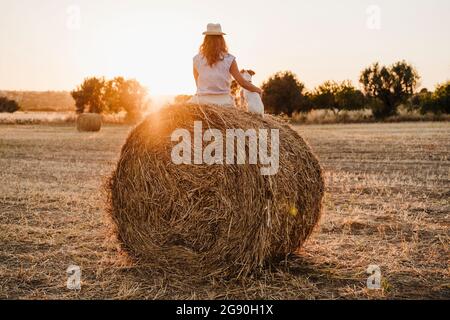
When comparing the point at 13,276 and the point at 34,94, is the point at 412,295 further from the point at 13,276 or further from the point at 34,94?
the point at 34,94

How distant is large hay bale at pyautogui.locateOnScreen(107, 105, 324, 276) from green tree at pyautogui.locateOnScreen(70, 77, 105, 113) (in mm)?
54597

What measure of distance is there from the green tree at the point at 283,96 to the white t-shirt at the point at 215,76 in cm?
4525

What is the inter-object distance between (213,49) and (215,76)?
295mm

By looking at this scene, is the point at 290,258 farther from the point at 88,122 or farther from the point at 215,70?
the point at 88,122

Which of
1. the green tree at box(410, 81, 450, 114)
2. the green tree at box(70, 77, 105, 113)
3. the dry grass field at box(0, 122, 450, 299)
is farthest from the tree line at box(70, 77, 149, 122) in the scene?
the dry grass field at box(0, 122, 450, 299)

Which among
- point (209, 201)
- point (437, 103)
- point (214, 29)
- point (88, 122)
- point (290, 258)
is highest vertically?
point (214, 29)

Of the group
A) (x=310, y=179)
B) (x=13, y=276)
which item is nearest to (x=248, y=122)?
(x=310, y=179)

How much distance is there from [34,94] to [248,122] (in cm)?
12597

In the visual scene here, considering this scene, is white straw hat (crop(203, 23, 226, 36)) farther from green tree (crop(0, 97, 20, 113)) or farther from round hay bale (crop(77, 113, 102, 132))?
green tree (crop(0, 97, 20, 113))

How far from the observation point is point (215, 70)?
20.2ft

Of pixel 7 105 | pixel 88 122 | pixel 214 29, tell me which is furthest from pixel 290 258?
pixel 7 105

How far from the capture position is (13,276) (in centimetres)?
522

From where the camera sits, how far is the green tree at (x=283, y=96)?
51.6 meters
